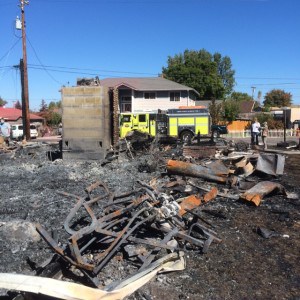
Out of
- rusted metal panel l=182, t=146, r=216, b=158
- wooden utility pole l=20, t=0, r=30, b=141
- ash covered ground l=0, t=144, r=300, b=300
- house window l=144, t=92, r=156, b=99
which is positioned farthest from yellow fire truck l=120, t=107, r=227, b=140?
ash covered ground l=0, t=144, r=300, b=300

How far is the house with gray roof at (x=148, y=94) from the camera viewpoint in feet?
138

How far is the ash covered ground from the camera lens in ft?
13.5

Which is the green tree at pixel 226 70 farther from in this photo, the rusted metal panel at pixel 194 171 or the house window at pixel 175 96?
the rusted metal panel at pixel 194 171

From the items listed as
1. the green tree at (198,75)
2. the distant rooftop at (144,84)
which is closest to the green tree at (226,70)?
the green tree at (198,75)

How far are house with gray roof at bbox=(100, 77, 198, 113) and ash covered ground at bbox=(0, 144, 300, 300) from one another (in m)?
32.5

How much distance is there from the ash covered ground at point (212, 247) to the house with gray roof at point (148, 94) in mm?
32516

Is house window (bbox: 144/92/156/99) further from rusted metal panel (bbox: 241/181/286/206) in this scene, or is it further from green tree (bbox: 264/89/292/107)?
green tree (bbox: 264/89/292/107)

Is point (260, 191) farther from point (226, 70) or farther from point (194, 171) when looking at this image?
point (226, 70)

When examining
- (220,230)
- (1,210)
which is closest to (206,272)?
(220,230)

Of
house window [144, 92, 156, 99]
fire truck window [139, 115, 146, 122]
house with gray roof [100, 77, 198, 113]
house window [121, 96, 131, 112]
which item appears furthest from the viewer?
house window [144, 92, 156, 99]

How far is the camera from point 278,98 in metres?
98.4

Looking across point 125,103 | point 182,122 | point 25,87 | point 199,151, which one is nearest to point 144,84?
point 125,103

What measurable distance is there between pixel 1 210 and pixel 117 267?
3487 millimetres

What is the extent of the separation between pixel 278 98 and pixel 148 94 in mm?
65163
